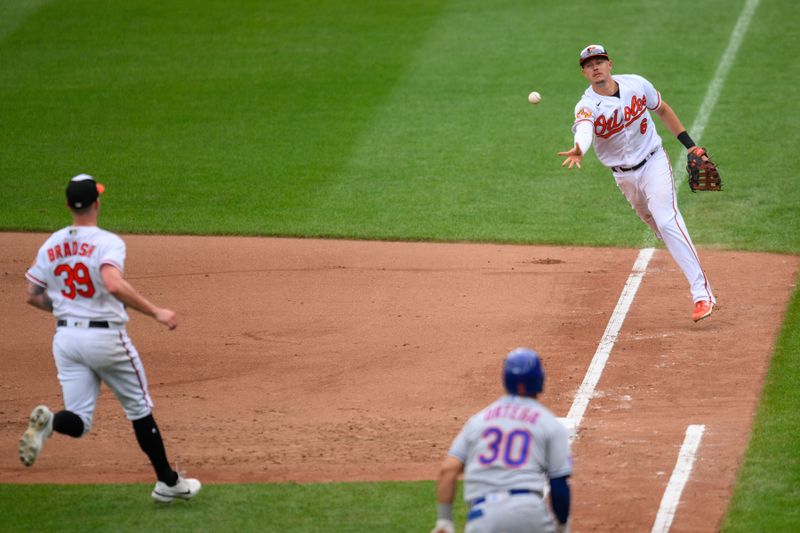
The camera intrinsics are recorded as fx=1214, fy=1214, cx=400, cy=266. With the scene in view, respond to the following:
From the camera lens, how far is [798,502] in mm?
6762

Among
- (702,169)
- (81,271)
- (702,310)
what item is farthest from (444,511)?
(702,169)

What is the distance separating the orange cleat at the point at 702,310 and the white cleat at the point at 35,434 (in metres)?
5.22

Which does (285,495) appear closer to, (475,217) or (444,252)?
(444,252)

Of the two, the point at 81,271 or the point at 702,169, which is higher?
the point at 81,271

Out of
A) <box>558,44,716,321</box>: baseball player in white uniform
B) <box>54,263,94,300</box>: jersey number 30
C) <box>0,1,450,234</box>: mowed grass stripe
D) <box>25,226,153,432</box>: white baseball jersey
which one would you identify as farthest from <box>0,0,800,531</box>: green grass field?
<box>54,263,94,300</box>: jersey number 30

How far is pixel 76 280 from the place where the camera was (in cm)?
A: 668

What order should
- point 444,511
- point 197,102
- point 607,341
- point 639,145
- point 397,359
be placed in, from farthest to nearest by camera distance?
point 197,102 < point 639,145 < point 607,341 < point 397,359 < point 444,511

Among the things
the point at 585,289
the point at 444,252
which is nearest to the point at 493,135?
the point at 444,252

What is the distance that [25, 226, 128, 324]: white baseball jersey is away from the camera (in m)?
6.62

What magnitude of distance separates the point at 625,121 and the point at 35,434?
554 cm

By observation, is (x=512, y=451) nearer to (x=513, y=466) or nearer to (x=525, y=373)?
(x=513, y=466)

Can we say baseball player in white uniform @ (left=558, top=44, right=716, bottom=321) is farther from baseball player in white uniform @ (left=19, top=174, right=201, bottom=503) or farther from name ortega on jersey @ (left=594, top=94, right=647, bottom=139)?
baseball player in white uniform @ (left=19, top=174, right=201, bottom=503)

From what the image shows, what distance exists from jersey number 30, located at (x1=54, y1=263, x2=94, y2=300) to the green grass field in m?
4.20

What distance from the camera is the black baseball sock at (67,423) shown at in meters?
6.65
